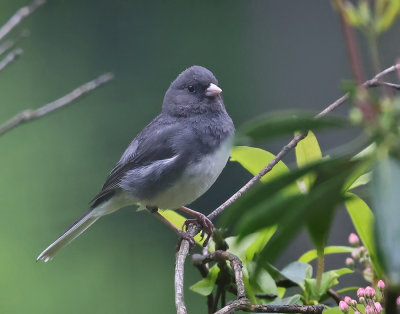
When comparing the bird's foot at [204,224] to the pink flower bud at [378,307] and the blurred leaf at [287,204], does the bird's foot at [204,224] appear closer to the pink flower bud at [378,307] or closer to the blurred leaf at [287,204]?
the pink flower bud at [378,307]

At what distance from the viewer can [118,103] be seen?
6309 millimetres

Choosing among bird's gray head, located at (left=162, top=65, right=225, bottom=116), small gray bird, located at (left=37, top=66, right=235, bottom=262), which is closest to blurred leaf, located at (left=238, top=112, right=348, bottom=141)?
small gray bird, located at (left=37, top=66, right=235, bottom=262)

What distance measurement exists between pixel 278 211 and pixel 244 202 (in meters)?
0.03

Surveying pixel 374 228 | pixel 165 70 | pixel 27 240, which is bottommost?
pixel 27 240

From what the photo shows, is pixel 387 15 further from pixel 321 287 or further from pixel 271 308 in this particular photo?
pixel 321 287

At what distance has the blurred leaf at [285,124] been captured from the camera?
19.1 inches

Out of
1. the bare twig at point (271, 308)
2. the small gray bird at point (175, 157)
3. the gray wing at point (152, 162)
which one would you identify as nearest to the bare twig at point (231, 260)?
the bare twig at point (271, 308)

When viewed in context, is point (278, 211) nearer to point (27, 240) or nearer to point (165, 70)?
Answer: point (27, 240)

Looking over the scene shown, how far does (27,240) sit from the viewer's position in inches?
191

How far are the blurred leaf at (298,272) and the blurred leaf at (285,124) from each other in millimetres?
585

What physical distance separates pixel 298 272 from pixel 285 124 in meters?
0.61

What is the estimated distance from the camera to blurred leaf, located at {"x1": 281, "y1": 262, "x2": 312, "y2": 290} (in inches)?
41.0

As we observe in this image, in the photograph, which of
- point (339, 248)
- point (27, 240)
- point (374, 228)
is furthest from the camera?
point (27, 240)

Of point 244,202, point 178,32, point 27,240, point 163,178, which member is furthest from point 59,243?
point 178,32
